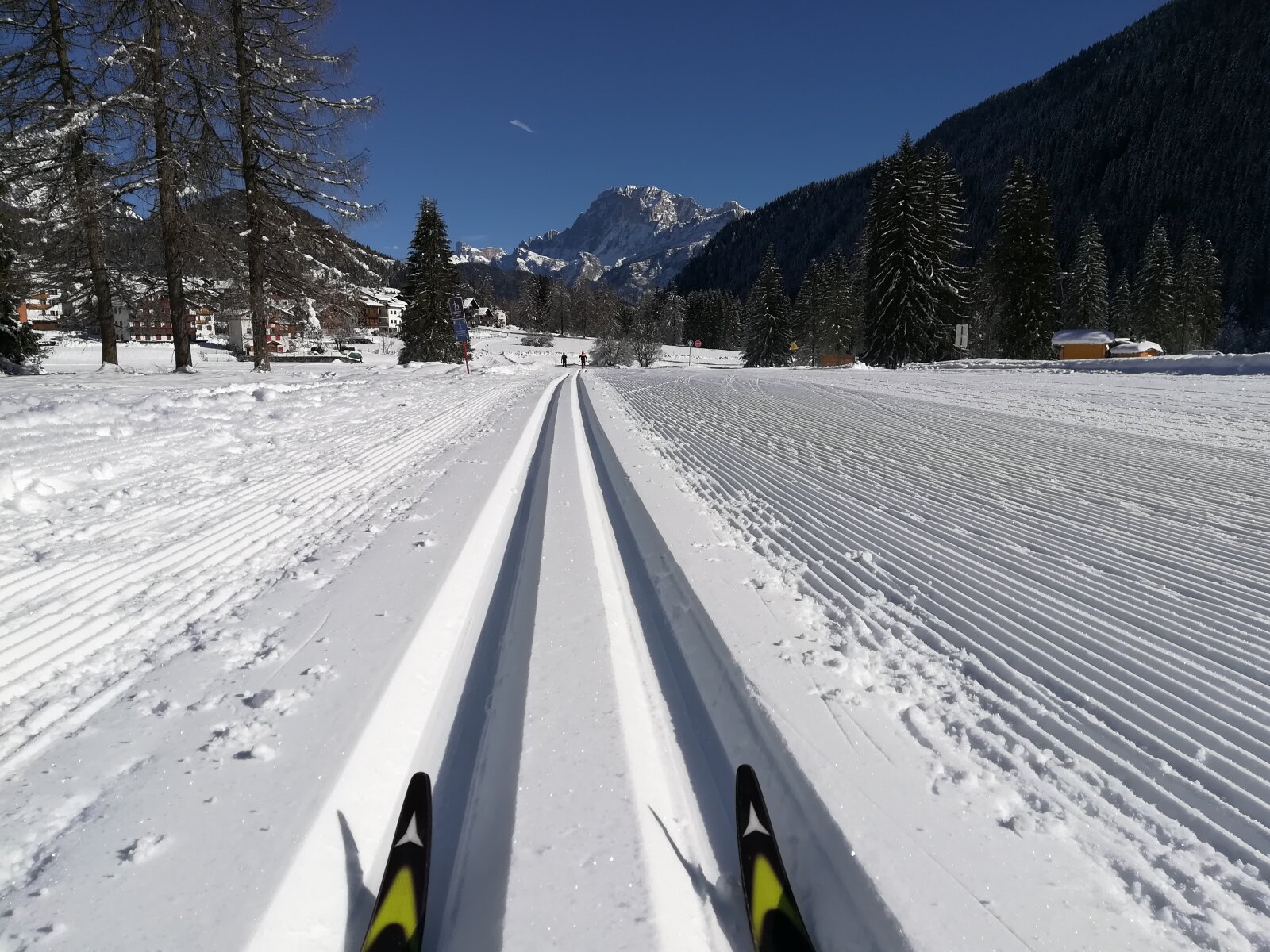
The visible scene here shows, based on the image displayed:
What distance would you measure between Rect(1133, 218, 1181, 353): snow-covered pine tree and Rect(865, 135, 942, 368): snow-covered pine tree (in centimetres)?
3397

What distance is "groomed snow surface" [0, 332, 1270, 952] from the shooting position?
1.56 meters

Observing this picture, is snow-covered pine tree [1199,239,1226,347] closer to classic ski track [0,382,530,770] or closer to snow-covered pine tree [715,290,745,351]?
snow-covered pine tree [715,290,745,351]

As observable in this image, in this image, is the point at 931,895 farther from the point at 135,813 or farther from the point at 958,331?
the point at 958,331

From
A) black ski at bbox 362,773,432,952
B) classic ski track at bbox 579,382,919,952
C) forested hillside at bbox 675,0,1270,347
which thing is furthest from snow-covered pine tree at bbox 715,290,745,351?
black ski at bbox 362,773,432,952

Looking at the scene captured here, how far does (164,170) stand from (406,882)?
54.1 feet

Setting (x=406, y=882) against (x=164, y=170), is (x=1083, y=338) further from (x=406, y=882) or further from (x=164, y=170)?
(x=406, y=882)

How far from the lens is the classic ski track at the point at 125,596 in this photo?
2369 mm

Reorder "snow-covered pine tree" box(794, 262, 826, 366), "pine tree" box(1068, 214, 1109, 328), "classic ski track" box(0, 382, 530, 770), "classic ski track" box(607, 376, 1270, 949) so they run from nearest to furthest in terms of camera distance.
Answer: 1. "classic ski track" box(607, 376, 1270, 949)
2. "classic ski track" box(0, 382, 530, 770)
3. "pine tree" box(1068, 214, 1109, 328)
4. "snow-covered pine tree" box(794, 262, 826, 366)

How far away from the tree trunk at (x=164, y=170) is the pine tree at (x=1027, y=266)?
126ft

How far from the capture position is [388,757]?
2.12 metres

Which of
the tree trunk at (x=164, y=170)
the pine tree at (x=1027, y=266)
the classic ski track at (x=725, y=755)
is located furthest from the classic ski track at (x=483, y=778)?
the pine tree at (x=1027, y=266)

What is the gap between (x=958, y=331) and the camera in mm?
30734

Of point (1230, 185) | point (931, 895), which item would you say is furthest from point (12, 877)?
point (1230, 185)

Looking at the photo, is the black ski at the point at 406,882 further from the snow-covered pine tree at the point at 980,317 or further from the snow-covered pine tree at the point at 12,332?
the snow-covered pine tree at the point at 980,317
